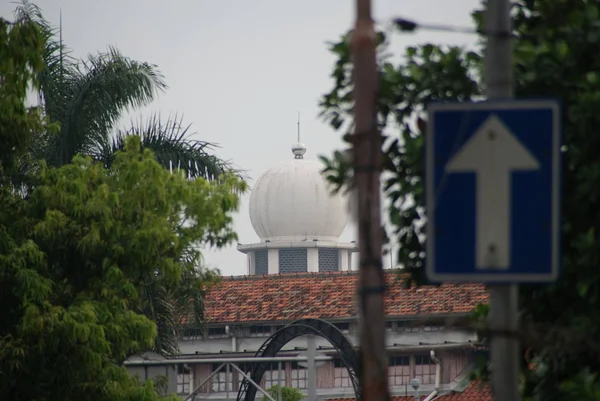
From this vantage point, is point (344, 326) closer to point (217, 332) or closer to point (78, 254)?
point (217, 332)

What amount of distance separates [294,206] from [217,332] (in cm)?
2766

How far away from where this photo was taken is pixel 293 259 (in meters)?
79.8

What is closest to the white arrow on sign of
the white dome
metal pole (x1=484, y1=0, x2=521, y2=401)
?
metal pole (x1=484, y1=0, x2=521, y2=401)

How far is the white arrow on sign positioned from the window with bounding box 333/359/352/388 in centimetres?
4003

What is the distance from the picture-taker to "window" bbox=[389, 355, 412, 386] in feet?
151

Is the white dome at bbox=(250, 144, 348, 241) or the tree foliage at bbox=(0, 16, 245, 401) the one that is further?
the white dome at bbox=(250, 144, 348, 241)

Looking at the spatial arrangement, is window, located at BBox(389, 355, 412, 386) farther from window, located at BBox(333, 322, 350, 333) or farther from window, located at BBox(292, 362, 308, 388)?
window, located at BBox(292, 362, 308, 388)

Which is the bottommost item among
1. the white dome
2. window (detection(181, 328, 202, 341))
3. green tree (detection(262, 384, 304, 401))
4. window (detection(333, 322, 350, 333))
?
green tree (detection(262, 384, 304, 401))

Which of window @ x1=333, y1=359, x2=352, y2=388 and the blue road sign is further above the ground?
the blue road sign

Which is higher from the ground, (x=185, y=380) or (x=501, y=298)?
(x=501, y=298)

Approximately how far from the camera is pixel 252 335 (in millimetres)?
49094

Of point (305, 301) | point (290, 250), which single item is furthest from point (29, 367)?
point (290, 250)

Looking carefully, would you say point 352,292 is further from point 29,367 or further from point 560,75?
point 560,75

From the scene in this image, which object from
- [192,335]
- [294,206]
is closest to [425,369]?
[192,335]
